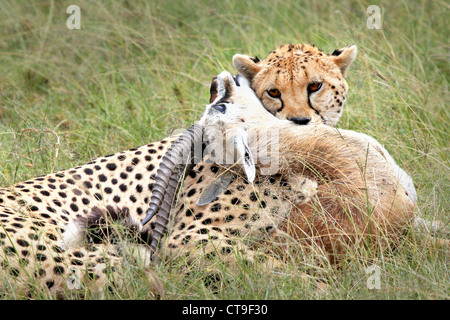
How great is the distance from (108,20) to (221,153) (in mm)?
3803

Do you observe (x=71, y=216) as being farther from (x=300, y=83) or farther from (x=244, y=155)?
(x=300, y=83)

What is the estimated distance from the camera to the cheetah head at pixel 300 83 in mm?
3893

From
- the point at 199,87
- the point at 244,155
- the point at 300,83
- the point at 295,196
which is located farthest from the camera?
the point at 199,87

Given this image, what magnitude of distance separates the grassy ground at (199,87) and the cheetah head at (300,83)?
1.74 feet

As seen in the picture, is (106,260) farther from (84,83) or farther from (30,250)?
(84,83)

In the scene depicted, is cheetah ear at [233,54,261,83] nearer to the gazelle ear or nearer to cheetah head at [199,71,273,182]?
cheetah head at [199,71,273,182]

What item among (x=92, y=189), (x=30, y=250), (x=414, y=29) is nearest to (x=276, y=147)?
(x=92, y=189)

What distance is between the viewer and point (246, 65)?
160 inches

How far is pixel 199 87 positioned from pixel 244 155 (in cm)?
273

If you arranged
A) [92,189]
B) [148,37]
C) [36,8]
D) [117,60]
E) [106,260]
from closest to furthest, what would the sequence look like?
[106,260] → [92,189] → [148,37] → [117,60] → [36,8]

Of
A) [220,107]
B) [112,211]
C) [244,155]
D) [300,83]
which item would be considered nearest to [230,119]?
[220,107]

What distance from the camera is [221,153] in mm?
3494

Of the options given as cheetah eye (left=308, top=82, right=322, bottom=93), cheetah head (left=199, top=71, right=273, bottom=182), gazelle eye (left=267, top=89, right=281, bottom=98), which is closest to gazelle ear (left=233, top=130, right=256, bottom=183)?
cheetah head (left=199, top=71, right=273, bottom=182)

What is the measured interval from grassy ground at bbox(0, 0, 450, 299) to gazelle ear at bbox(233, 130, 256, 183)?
1.61 feet
